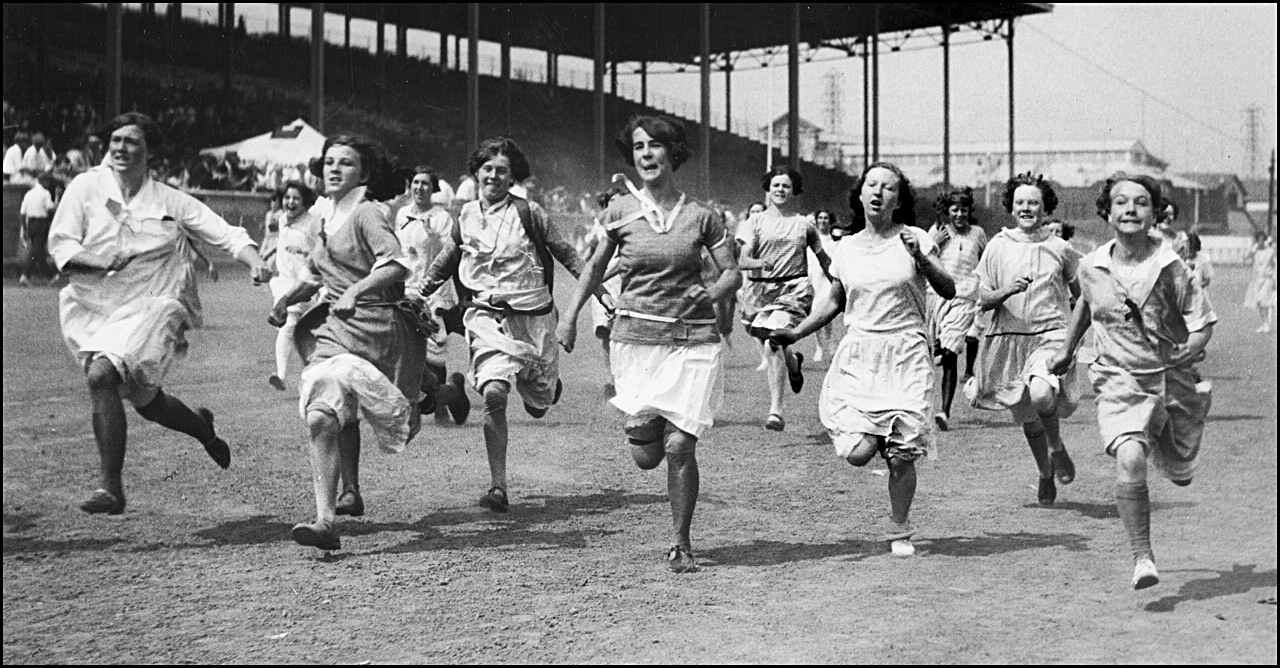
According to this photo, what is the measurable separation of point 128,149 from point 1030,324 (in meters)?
4.74

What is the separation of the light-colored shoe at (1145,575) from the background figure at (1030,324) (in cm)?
203

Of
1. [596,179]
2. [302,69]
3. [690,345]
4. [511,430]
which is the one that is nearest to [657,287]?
[690,345]

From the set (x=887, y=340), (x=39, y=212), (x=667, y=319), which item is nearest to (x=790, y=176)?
(x=887, y=340)

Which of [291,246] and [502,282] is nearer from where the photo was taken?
[502,282]

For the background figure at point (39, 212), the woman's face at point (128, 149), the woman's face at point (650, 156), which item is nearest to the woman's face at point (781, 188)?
the woman's face at point (650, 156)

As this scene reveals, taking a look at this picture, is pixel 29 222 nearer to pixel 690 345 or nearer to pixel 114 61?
pixel 114 61


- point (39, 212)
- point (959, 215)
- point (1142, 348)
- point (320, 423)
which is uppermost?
point (39, 212)

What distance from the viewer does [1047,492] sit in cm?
715

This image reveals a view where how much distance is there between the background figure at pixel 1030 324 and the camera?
7164 mm

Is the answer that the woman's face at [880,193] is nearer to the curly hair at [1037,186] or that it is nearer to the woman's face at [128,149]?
the curly hair at [1037,186]

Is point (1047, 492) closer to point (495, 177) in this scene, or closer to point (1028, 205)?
point (1028, 205)

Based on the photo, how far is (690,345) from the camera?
5906 millimetres

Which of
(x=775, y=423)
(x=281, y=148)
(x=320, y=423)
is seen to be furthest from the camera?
(x=281, y=148)

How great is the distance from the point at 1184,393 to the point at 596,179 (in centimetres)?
2203
